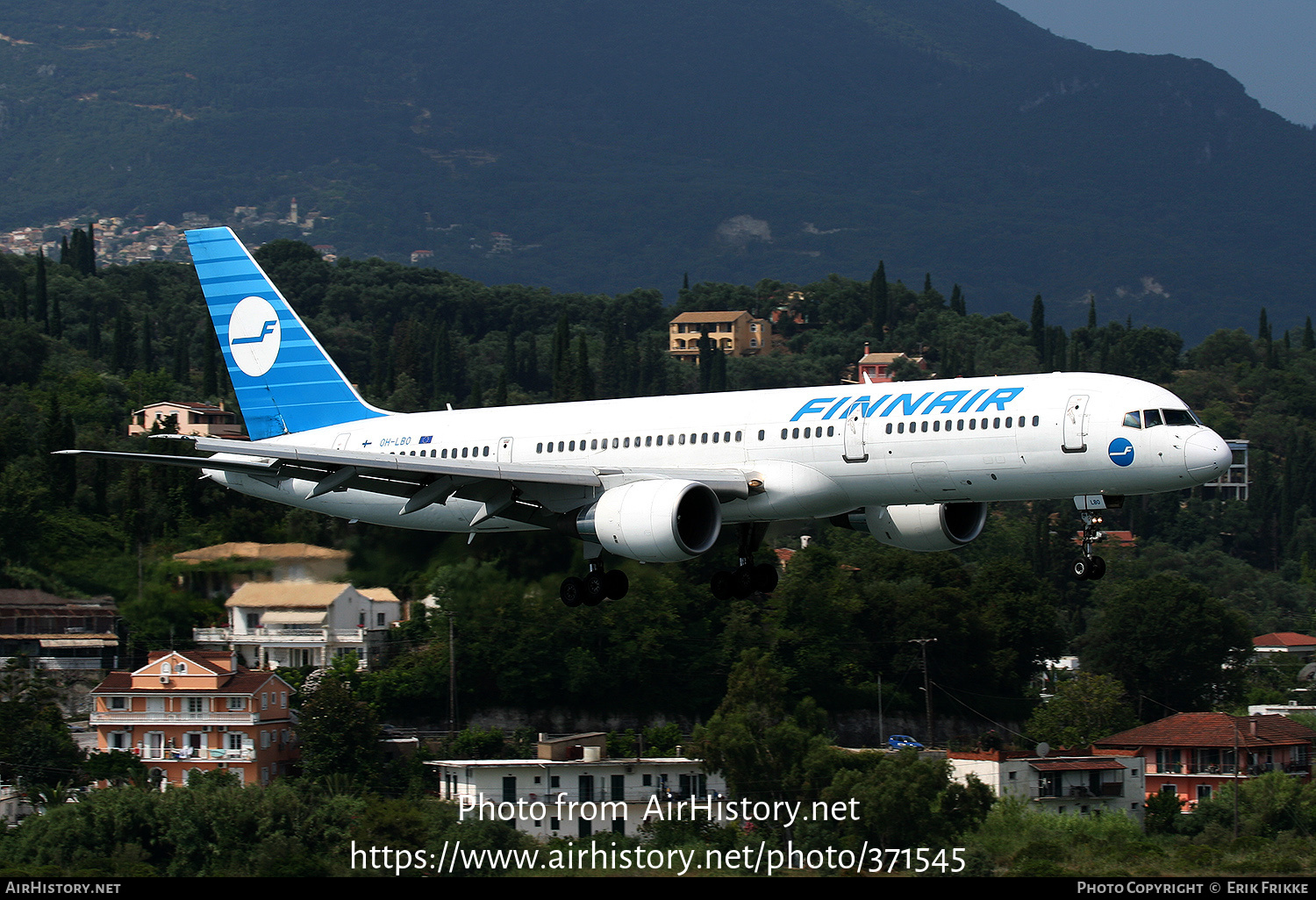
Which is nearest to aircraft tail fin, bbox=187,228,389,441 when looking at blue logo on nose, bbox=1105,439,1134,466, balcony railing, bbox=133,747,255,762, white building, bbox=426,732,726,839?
blue logo on nose, bbox=1105,439,1134,466

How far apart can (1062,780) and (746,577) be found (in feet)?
159

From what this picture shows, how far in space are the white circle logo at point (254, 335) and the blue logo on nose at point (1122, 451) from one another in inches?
936

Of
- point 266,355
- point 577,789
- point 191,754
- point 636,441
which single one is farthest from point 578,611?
point 636,441

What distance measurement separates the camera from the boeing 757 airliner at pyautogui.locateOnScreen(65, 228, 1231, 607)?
122 feet

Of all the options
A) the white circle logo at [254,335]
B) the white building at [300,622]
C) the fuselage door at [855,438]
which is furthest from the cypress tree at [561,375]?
the fuselage door at [855,438]

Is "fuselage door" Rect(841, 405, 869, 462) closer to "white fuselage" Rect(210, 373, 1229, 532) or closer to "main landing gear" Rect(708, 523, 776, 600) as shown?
"white fuselage" Rect(210, 373, 1229, 532)

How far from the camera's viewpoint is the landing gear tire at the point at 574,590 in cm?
4244

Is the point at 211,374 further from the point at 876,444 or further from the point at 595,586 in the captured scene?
the point at 876,444

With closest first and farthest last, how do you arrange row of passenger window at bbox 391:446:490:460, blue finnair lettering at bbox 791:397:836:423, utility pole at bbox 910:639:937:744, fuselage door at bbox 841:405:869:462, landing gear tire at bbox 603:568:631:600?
fuselage door at bbox 841:405:869:462, blue finnair lettering at bbox 791:397:836:423, landing gear tire at bbox 603:568:631:600, row of passenger window at bbox 391:446:490:460, utility pole at bbox 910:639:937:744

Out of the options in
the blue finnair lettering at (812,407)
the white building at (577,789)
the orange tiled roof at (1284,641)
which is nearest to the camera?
the blue finnair lettering at (812,407)

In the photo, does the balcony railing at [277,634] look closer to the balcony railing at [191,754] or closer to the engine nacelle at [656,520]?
the balcony railing at [191,754]

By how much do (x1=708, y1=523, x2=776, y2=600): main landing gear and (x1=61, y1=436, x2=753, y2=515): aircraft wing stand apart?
3.11m

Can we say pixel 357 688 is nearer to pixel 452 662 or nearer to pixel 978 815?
pixel 452 662

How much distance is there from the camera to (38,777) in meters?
78.8
